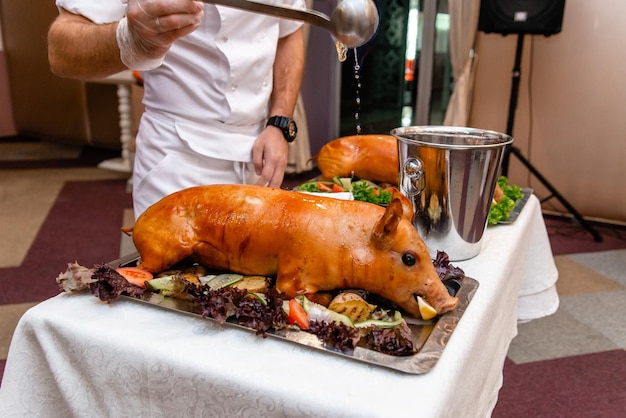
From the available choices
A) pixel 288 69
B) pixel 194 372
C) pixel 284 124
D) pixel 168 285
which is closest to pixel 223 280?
pixel 168 285

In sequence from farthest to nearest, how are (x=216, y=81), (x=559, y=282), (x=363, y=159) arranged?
(x=559, y=282)
(x=363, y=159)
(x=216, y=81)

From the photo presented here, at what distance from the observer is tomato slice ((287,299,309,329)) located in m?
0.72

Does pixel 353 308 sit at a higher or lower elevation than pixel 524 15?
lower

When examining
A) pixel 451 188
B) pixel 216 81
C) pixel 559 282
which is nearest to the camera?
pixel 451 188

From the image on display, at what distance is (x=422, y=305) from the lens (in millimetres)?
759

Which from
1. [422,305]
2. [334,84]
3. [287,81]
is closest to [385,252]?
[422,305]

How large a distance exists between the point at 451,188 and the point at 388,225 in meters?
0.28

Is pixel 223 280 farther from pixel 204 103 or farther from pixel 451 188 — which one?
pixel 204 103

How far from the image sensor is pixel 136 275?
831 millimetres

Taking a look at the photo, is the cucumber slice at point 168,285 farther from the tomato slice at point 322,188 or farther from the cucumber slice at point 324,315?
the tomato slice at point 322,188

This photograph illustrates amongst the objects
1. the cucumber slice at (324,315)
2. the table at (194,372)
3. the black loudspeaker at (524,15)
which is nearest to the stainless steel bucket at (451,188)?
the table at (194,372)

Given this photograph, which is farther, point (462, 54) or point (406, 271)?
point (462, 54)

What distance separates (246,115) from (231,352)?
852mm

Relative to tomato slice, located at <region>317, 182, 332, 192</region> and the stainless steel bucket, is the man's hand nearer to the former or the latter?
tomato slice, located at <region>317, 182, 332, 192</region>
